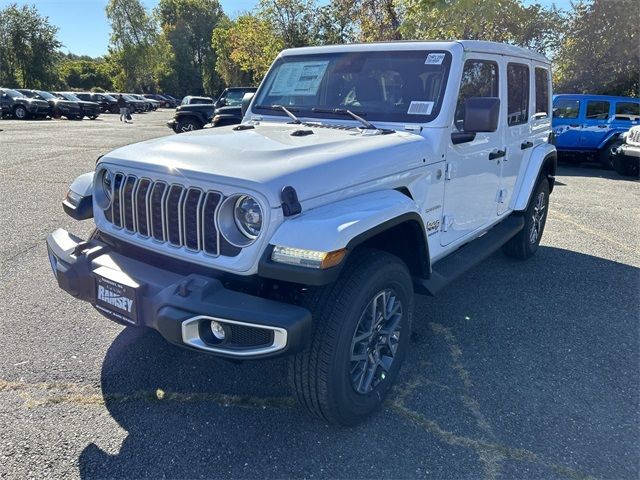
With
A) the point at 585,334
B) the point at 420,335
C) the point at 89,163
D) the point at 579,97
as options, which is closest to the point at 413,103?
A: the point at 420,335

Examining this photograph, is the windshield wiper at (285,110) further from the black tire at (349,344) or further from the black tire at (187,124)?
the black tire at (187,124)

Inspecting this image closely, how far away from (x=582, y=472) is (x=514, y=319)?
166 cm

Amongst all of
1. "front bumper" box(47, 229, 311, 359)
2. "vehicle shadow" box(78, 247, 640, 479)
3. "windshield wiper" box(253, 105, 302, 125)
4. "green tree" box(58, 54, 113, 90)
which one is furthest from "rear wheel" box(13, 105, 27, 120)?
"green tree" box(58, 54, 113, 90)

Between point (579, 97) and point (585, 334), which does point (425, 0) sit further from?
point (585, 334)

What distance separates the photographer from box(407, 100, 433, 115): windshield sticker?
326cm

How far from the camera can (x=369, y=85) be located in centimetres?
352

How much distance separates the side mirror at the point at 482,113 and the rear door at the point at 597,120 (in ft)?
39.5

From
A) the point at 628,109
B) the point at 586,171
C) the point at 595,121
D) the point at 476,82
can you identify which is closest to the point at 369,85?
the point at 476,82

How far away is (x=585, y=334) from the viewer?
3750mm

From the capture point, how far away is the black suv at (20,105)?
87.9ft

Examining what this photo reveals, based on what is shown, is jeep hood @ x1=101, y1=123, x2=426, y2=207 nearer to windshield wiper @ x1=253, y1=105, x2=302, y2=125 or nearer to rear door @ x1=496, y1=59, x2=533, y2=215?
windshield wiper @ x1=253, y1=105, x2=302, y2=125

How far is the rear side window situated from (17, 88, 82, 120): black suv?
28.1m

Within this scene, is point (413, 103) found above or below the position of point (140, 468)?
above

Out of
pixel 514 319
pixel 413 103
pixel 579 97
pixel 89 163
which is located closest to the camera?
pixel 413 103
